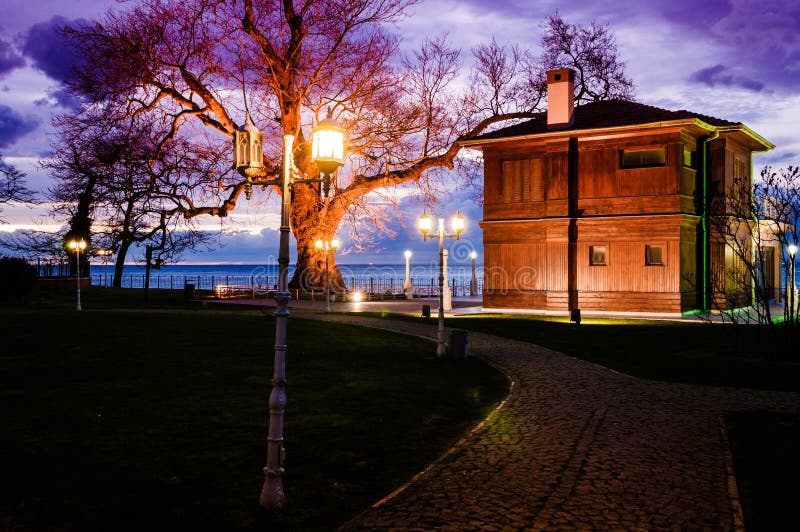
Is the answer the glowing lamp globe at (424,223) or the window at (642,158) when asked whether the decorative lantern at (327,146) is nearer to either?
the glowing lamp globe at (424,223)

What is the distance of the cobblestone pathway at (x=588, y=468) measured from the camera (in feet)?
17.8

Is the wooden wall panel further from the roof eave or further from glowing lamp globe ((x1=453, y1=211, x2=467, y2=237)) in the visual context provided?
glowing lamp globe ((x1=453, y1=211, x2=467, y2=237))

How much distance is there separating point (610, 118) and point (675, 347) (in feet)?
47.2

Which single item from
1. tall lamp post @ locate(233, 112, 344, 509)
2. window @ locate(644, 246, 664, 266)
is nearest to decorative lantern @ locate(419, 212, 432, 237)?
tall lamp post @ locate(233, 112, 344, 509)

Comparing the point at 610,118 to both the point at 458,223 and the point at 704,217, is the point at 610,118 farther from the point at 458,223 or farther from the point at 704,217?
the point at 458,223

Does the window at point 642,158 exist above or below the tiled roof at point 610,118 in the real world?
below

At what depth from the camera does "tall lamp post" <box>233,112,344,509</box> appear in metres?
5.61

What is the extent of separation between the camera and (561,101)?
29.1 metres

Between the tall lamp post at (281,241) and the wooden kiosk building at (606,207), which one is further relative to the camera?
the wooden kiosk building at (606,207)

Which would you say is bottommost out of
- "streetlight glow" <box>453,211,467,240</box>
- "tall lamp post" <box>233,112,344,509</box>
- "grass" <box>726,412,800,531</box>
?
"grass" <box>726,412,800,531</box>

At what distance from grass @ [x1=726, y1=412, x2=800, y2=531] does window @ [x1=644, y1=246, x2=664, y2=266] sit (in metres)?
18.4

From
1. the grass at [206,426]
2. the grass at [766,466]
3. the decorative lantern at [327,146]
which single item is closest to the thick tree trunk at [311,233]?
the grass at [206,426]

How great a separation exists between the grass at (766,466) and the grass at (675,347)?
3.06 metres

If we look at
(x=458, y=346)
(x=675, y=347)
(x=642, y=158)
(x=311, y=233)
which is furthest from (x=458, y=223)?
(x=311, y=233)
